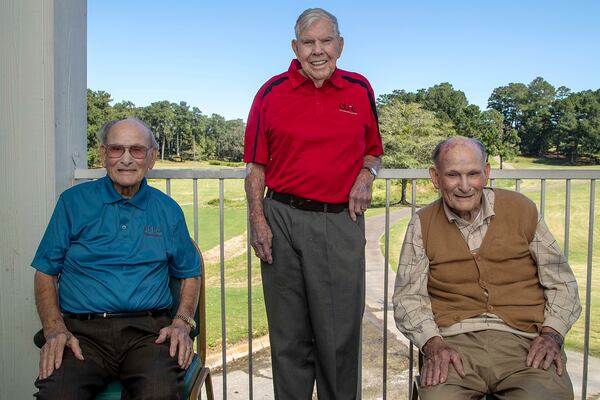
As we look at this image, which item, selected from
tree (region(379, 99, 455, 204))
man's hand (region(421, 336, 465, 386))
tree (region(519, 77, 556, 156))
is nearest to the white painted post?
man's hand (region(421, 336, 465, 386))

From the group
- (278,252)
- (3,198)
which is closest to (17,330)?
(3,198)

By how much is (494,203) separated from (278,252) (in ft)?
2.63

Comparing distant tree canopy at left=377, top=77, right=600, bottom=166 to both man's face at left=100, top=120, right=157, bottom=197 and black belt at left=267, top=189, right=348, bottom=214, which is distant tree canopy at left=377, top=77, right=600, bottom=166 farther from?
man's face at left=100, top=120, right=157, bottom=197

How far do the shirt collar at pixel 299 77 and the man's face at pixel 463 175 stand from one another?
46 cm

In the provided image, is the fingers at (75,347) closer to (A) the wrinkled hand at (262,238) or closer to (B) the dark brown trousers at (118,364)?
(B) the dark brown trousers at (118,364)

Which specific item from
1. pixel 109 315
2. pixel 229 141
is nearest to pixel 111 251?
pixel 109 315

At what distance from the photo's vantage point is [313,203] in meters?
1.89

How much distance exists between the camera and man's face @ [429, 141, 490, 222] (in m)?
1.79

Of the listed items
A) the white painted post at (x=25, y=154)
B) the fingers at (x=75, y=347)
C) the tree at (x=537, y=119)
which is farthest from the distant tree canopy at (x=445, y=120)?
the fingers at (x=75, y=347)

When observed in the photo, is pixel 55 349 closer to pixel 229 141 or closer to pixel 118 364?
pixel 118 364

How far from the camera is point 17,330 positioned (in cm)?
226

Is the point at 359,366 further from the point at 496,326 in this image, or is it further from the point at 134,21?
the point at 134,21

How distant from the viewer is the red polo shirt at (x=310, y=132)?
73.5 inches

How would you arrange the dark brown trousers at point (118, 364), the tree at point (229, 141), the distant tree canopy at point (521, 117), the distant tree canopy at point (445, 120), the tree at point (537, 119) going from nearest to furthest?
the dark brown trousers at point (118, 364) < the tree at point (229, 141) < the distant tree canopy at point (521, 117) < the tree at point (537, 119) < the distant tree canopy at point (445, 120)
